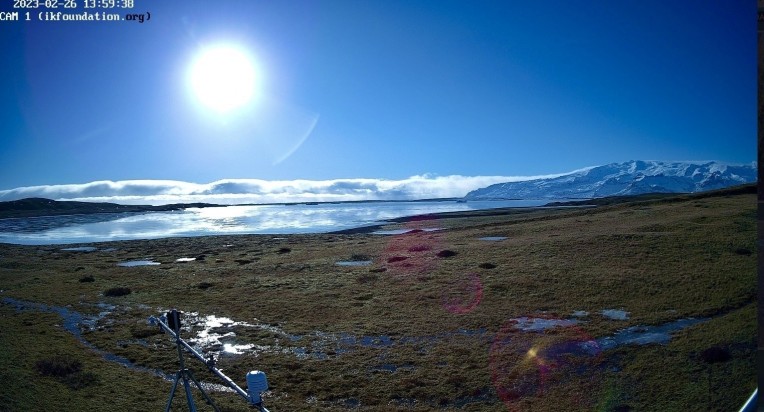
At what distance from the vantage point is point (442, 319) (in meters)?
25.2

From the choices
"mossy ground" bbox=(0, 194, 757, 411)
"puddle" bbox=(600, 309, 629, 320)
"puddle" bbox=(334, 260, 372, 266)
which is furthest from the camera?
"puddle" bbox=(334, 260, 372, 266)

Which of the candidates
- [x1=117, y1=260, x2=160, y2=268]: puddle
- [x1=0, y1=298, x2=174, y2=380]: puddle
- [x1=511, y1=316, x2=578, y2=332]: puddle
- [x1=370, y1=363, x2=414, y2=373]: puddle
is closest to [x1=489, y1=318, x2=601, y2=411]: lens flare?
[x1=511, y1=316, x2=578, y2=332]: puddle

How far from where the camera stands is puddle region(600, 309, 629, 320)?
23.5 m

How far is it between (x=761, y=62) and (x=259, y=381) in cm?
1188

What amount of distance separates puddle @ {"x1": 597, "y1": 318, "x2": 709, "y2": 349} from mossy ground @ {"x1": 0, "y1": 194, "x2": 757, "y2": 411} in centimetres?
57

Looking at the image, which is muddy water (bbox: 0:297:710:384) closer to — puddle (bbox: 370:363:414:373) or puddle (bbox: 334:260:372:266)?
puddle (bbox: 370:363:414:373)

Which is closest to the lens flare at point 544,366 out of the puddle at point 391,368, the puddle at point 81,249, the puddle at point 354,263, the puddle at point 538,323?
the puddle at point 538,323

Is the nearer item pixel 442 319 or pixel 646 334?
pixel 646 334

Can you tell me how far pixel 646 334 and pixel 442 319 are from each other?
10.4 metres

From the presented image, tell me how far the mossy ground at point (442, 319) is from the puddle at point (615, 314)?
57 cm

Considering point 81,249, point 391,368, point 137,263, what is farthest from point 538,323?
point 81,249

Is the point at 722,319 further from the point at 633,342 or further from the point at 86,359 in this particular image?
the point at 86,359

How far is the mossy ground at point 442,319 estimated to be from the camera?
1582cm

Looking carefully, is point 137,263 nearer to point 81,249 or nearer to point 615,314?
point 81,249
